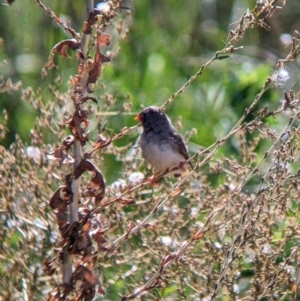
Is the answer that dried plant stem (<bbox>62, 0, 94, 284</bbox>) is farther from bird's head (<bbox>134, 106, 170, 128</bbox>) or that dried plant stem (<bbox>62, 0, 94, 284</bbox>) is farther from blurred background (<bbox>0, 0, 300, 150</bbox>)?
blurred background (<bbox>0, 0, 300, 150</bbox>)

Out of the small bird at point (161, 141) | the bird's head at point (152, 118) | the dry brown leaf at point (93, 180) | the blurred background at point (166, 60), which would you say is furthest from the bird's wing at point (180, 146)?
the dry brown leaf at point (93, 180)

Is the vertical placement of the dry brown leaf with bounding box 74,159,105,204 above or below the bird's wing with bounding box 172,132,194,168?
above

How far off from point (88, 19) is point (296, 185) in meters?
0.99

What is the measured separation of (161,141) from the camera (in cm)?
456

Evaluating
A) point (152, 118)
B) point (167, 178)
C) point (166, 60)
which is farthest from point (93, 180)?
point (166, 60)

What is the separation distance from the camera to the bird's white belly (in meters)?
4.21

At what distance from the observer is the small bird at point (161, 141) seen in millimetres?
4335

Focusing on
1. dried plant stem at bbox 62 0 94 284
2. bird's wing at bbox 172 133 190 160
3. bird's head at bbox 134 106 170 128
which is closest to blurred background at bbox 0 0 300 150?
bird's head at bbox 134 106 170 128

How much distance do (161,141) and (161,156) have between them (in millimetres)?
231

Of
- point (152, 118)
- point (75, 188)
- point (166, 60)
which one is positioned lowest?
point (166, 60)

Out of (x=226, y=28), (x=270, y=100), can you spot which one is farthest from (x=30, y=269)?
(x=226, y=28)

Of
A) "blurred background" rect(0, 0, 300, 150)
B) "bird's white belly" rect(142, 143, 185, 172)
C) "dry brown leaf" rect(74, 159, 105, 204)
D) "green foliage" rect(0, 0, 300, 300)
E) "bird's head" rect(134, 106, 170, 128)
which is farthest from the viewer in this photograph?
"blurred background" rect(0, 0, 300, 150)

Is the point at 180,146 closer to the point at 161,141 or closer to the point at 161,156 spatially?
the point at 161,141

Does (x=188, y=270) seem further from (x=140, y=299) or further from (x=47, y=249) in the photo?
(x=47, y=249)
